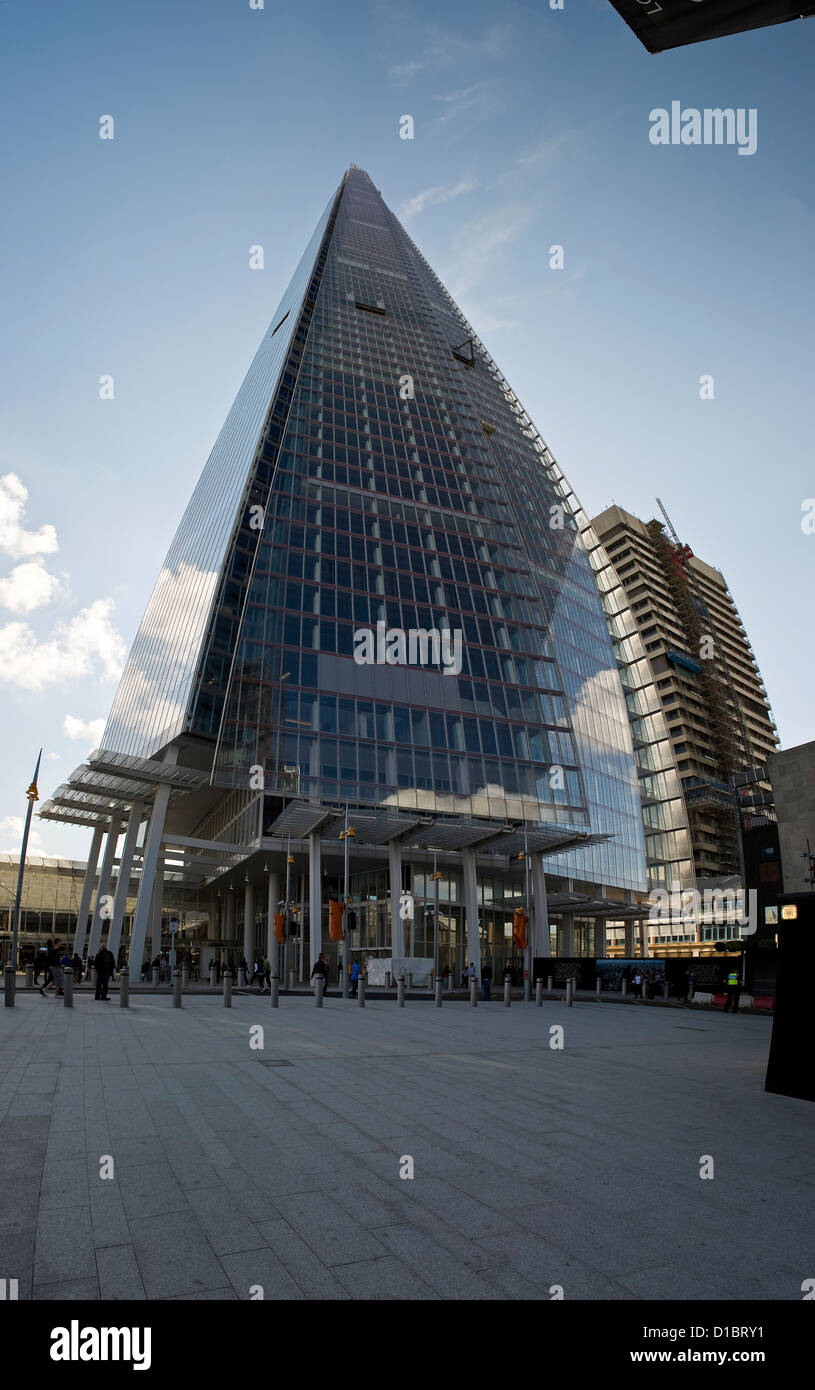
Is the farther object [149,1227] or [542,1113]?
[542,1113]

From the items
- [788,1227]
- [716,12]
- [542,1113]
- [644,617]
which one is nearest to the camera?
[788,1227]

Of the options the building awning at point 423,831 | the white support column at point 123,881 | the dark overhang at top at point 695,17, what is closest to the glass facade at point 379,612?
the building awning at point 423,831

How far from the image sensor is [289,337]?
7731 cm

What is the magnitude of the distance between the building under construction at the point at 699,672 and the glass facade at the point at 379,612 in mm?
37189

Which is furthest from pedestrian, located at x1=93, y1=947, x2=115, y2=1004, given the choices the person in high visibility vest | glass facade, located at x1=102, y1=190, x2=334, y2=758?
glass facade, located at x1=102, y1=190, x2=334, y2=758

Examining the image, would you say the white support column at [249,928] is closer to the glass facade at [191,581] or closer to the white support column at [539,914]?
the glass facade at [191,581]

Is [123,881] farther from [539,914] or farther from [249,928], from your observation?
[539,914]

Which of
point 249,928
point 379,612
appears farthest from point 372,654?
point 249,928

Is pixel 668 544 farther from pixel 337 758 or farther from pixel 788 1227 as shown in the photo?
pixel 788 1227

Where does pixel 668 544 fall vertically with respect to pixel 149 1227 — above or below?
above

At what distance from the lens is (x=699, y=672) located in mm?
135500

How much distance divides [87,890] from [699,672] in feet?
327
